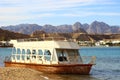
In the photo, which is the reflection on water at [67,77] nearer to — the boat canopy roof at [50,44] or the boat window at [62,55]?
the boat window at [62,55]

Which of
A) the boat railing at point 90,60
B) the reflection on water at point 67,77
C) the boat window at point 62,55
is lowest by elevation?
the reflection on water at point 67,77

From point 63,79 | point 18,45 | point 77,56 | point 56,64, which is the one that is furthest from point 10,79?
point 18,45

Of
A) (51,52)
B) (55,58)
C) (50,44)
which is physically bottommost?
(55,58)

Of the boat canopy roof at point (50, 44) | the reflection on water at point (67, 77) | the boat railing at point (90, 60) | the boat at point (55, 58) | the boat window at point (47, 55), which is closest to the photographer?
the reflection on water at point (67, 77)

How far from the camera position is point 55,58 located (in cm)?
4016

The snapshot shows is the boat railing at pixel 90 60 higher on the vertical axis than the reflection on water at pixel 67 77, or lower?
higher

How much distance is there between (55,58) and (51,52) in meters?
0.82

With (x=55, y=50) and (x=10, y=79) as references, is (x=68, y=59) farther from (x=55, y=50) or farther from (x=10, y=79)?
(x=10, y=79)

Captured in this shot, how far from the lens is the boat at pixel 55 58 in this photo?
127ft

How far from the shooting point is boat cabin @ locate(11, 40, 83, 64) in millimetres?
40062

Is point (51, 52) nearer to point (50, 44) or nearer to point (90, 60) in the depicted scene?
point (50, 44)

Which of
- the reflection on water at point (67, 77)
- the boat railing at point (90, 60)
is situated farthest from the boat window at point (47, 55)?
the boat railing at point (90, 60)

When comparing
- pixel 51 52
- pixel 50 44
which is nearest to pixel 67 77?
pixel 51 52

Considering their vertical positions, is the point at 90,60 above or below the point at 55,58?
below
